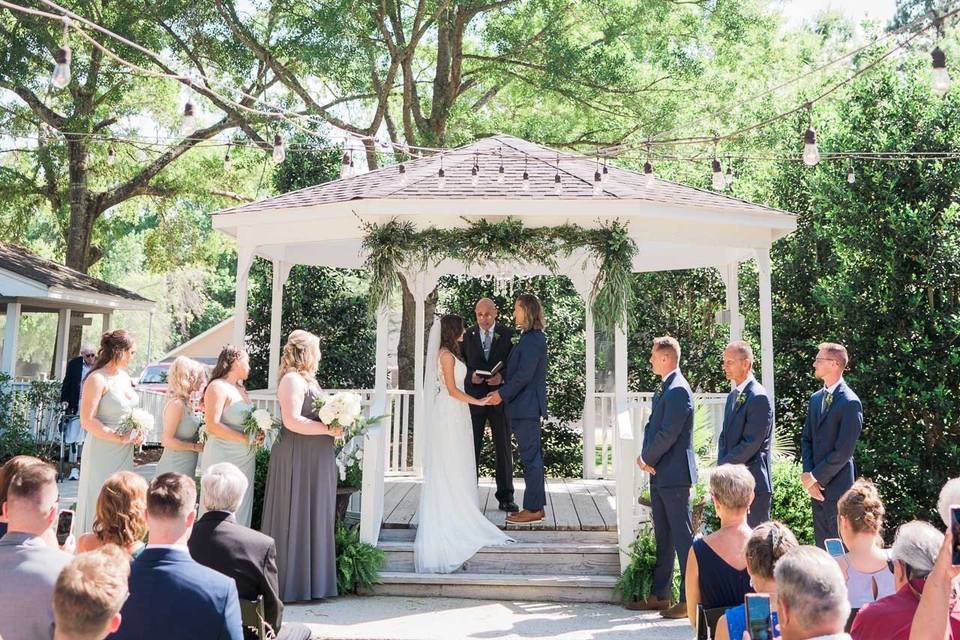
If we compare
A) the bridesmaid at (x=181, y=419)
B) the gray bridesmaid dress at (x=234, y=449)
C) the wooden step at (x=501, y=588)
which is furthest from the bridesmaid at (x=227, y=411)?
the wooden step at (x=501, y=588)

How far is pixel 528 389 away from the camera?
821 cm

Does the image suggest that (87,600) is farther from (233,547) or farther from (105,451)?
(105,451)

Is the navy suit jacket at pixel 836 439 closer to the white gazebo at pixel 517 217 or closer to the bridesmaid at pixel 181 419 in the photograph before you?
the white gazebo at pixel 517 217

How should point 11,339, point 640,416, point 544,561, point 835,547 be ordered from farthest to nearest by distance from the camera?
1. point 11,339
2. point 640,416
3. point 544,561
4. point 835,547

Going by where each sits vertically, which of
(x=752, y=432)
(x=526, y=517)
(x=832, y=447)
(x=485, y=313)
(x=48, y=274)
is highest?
(x=48, y=274)

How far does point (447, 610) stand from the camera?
23.3ft

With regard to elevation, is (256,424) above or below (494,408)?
below

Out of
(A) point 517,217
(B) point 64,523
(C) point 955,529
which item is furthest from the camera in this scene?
(A) point 517,217

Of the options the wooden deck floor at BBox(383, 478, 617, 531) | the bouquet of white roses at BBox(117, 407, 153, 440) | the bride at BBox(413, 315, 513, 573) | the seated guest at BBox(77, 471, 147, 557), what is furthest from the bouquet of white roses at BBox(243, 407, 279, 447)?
the seated guest at BBox(77, 471, 147, 557)

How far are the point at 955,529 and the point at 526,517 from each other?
5817 mm

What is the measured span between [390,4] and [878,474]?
38.9 feet

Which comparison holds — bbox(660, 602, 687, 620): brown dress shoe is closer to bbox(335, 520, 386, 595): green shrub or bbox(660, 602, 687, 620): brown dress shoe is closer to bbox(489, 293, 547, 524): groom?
bbox(489, 293, 547, 524): groom

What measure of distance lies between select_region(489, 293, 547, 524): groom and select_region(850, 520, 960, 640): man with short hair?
200 inches

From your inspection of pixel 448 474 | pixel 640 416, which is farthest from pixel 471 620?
pixel 640 416
